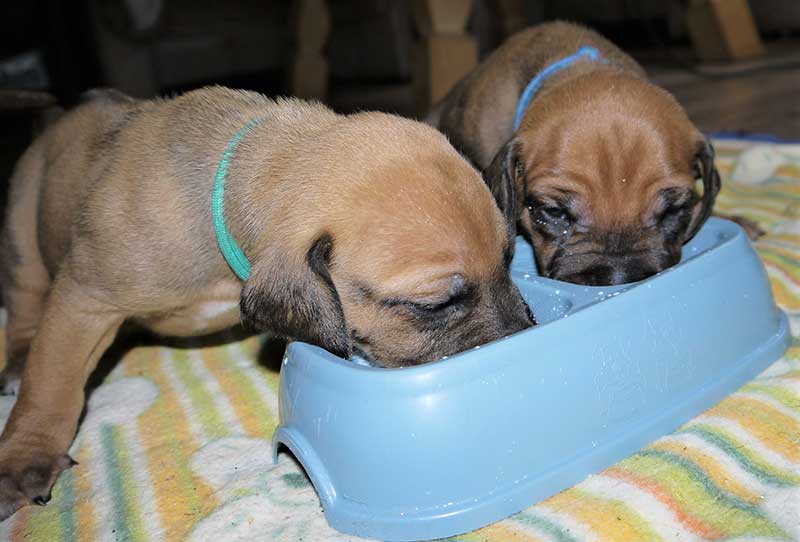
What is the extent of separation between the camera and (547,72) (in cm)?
449

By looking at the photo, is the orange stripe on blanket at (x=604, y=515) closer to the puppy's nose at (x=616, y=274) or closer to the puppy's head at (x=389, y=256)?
the puppy's head at (x=389, y=256)

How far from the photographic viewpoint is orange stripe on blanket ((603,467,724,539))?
8.14 feet

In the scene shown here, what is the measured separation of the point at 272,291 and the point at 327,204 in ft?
1.03

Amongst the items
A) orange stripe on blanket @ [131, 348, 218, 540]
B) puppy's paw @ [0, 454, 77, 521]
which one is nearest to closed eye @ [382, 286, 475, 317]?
orange stripe on blanket @ [131, 348, 218, 540]

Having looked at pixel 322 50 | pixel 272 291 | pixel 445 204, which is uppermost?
pixel 445 204

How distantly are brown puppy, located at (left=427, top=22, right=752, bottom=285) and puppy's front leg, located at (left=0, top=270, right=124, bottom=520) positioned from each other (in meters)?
1.52

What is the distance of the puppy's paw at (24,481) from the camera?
119 inches

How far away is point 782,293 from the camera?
12.8 ft

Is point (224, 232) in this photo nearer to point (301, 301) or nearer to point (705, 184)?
point (301, 301)

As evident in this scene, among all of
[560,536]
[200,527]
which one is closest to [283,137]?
[200,527]

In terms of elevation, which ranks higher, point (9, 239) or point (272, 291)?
point (272, 291)

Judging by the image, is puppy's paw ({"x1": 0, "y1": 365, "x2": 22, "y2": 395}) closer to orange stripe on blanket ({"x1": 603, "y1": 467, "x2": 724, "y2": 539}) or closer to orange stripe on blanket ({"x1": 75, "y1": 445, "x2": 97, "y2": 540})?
orange stripe on blanket ({"x1": 75, "y1": 445, "x2": 97, "y2": 540})

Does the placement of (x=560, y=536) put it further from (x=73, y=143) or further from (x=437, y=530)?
(x=73, y=143)

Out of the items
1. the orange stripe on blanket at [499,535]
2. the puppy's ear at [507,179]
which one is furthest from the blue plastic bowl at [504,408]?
the puppy's ear at [507,179]
